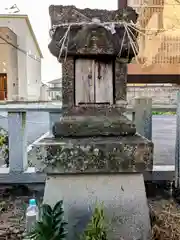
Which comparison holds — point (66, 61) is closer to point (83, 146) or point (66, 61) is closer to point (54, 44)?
point (54, 44)

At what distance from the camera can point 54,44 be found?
53.1 inches

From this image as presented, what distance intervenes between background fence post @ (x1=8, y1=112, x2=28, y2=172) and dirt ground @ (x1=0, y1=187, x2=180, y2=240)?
174 millimetres

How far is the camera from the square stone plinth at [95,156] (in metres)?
1.26

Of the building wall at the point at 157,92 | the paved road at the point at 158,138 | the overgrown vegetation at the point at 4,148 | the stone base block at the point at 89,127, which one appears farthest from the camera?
the building wall at the point at 157,92

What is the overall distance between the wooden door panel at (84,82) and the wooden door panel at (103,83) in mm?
23

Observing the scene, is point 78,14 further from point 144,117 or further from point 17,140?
point 144,117

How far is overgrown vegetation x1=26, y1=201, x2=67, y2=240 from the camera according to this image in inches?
47.1

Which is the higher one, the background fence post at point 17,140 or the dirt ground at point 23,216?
the background fence post at point 17,140

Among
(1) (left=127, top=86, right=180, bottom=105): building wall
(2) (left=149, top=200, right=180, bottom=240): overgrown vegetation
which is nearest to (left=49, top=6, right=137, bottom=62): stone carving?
(2) (left=149, top=200, right=180, bottom=240): overgrown vegetation

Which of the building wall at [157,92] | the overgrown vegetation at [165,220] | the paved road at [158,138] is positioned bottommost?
the paved road at [158,138]

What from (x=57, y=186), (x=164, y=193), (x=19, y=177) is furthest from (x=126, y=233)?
(x=19, y=177)

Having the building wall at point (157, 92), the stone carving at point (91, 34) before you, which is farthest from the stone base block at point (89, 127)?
the building wall at point (157, 92)

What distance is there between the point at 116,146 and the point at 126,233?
1.26 feet

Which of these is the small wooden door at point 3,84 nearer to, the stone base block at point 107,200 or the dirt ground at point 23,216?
the dirt ground at point 23,216
